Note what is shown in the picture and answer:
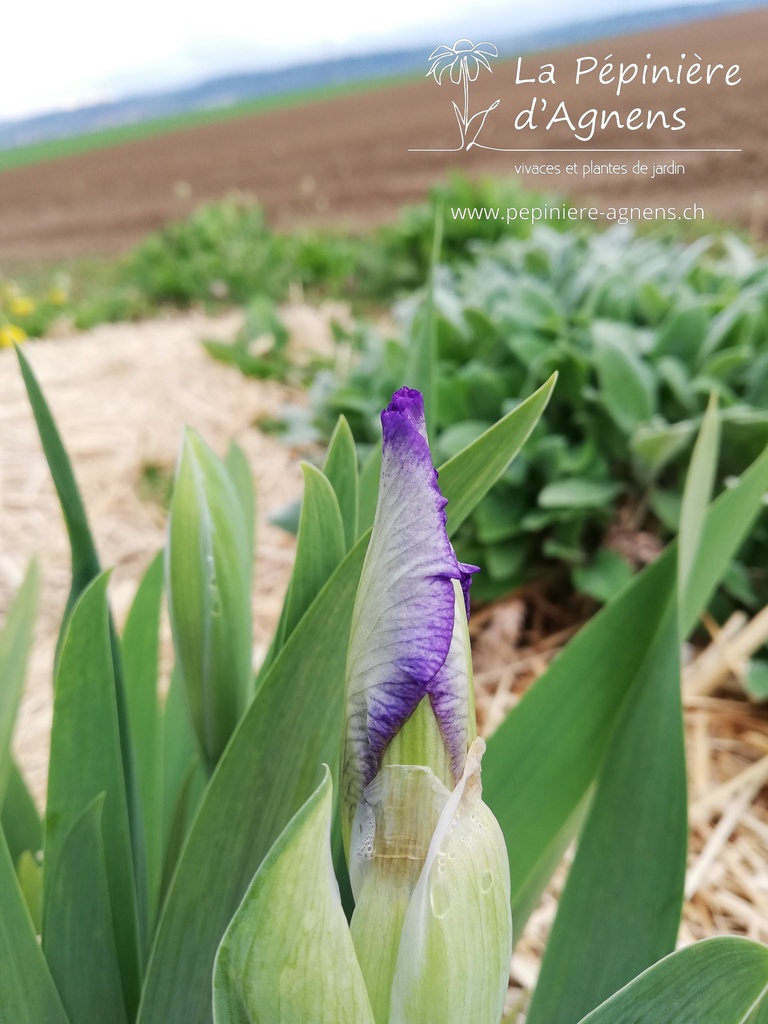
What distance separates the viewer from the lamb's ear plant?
0.79 ft

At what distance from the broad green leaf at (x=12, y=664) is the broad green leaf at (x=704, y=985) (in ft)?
1.00

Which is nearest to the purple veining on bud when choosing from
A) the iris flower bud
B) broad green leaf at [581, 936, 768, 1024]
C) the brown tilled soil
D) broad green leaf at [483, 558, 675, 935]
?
the iris flower bud

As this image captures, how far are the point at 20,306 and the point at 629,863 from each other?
3338 mm

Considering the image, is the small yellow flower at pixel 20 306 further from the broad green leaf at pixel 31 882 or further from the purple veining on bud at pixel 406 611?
the purple veining on bud at pixel 406 611

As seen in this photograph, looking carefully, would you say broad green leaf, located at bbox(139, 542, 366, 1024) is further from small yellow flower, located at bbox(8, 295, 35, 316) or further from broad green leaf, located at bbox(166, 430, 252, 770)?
small yellow flower, located at bbox(8, 295, 35, 316)

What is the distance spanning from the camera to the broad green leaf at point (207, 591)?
423 mm

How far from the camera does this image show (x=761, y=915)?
85cm

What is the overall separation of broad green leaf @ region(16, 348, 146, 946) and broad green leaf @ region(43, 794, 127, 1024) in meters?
0.06

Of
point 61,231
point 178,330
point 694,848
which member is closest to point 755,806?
point 694,848

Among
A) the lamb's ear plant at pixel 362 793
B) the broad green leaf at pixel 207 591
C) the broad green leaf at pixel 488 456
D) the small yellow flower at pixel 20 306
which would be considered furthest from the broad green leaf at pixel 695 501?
the small yellow flower at pixel 20 306

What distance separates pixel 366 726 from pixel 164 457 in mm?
1695

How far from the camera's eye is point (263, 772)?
14.0 inches

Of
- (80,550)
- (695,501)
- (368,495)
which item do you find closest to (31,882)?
(80,550)

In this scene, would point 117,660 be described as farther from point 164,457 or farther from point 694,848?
point 164,457
